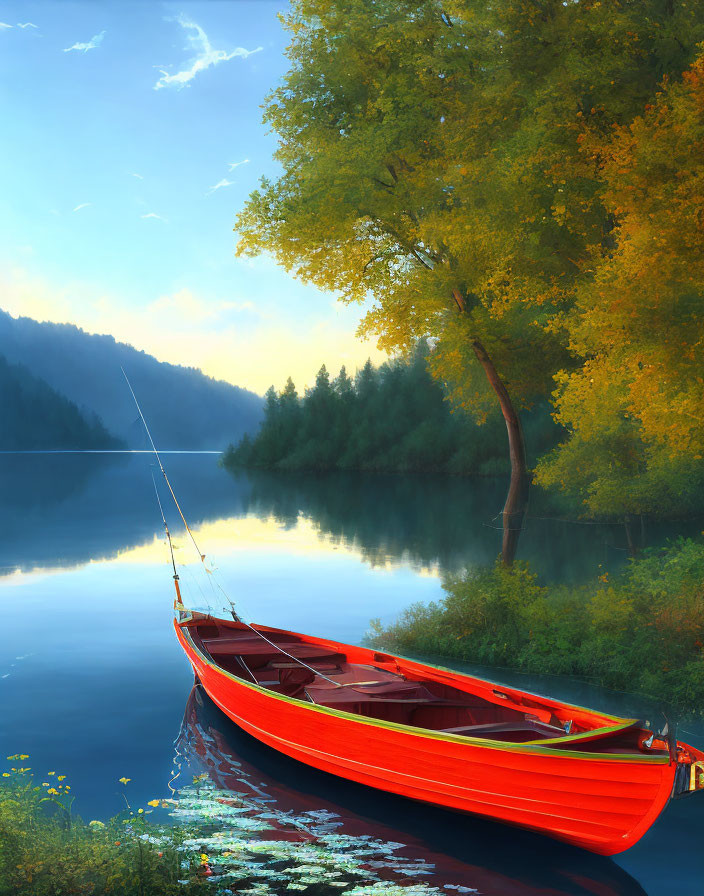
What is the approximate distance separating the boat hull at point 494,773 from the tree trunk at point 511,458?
8910 mm

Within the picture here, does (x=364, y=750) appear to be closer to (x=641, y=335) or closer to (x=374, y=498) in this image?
(x=641, y=335)

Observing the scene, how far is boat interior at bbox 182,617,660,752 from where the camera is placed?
31.7 feet

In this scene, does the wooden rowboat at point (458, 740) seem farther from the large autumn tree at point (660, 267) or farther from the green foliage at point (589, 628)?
the large autumn tree at point (660, 267)

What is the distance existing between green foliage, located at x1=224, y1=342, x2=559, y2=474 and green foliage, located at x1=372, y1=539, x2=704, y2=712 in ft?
217

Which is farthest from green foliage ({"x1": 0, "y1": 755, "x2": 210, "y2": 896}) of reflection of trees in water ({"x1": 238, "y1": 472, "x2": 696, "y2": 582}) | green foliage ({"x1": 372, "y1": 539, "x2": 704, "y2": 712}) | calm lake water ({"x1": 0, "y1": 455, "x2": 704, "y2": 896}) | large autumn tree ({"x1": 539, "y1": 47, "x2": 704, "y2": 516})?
reflection of trees in water ({"x1": 238, "y1": 472, "x2": 696, "y2": 582})

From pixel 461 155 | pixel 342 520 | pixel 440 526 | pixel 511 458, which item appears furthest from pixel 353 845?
pixel 342 520

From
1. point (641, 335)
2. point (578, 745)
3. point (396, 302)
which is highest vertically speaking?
point (396, 302)

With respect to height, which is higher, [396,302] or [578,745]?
[396,302]

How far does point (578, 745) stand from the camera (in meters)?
8.39

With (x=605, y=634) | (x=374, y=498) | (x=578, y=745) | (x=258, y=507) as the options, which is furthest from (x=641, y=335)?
(x=374, y=498)

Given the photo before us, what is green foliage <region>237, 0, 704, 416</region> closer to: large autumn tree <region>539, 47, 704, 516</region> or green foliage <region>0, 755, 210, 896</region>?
large autumn tree <region>539, 47, 704, 516</region>

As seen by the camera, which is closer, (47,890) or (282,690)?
(47,890)

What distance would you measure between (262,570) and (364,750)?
69.5 ft

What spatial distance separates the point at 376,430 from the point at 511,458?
89.6 m
